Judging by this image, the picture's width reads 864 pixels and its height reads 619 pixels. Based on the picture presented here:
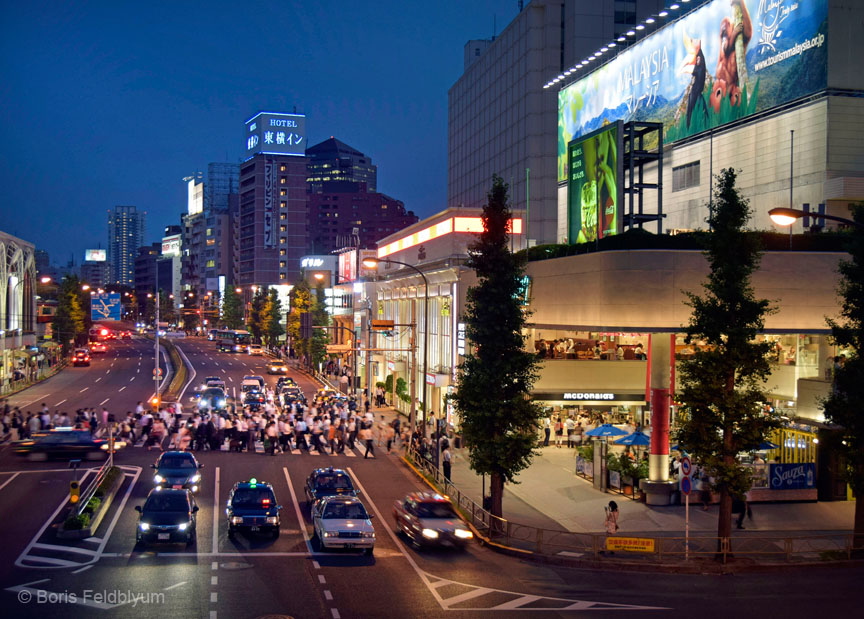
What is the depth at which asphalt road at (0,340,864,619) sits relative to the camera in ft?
52.7

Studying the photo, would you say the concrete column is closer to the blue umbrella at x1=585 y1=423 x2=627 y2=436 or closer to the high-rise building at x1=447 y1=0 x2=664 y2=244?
the blue umbrella at x1=585 y1=423 x2=627 y2=436

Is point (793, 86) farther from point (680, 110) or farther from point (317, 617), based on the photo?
point (317, 617)

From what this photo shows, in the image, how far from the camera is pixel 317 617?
1535 centimetres

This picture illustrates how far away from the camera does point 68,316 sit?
96.4 metres

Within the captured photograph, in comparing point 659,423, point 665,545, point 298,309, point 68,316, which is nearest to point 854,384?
point 665,545

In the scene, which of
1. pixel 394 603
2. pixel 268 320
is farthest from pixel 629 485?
pixel 268 320

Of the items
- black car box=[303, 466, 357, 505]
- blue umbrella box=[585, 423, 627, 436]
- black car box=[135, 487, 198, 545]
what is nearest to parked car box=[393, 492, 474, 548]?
black car box=[303, 466, 357, 505]

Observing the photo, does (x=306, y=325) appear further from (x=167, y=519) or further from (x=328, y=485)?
(x=167, y=519)

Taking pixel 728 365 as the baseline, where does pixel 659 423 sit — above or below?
below

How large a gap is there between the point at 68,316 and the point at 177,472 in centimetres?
7785

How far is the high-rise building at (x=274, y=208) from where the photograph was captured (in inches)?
6550

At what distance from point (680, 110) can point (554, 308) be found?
88.3 ft

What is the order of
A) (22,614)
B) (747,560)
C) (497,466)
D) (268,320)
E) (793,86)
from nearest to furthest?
(22,614) → (747,560) → (497,466) → (793,86) → (268,320)

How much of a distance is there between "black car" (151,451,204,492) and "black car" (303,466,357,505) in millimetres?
4161
